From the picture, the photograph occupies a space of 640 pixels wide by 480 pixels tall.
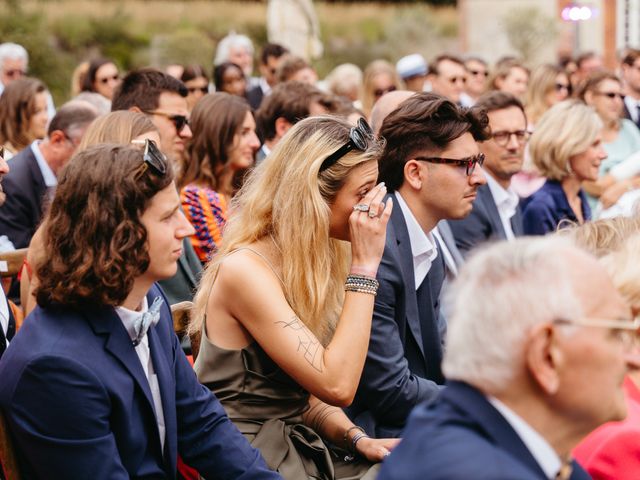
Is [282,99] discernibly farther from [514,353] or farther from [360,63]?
[360,63]

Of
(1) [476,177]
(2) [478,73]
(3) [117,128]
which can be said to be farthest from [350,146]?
(2) [478,73]

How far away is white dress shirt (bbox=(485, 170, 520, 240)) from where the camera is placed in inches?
225

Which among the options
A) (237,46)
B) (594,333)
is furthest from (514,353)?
(237,46)

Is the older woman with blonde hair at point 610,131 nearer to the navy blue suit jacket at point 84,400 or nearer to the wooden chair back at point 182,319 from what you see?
the wooden chair back at point 182,319

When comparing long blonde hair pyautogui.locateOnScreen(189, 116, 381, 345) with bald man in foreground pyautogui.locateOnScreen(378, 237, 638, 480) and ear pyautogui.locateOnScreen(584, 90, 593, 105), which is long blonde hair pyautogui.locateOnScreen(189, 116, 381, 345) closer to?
bald man in foreground pyautogui.locateOnScreen(378, 237, 638, 480)

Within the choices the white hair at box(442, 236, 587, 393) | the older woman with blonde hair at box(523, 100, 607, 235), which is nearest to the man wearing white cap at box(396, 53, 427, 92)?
the older woman with blonde hair at box(523, 100, 607, 235)

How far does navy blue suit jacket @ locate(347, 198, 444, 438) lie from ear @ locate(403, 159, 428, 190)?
0.17m

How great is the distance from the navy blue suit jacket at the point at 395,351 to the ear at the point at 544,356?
1.81 metres

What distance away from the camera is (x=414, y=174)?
4.04 meters

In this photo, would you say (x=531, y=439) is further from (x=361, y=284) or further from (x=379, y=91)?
(x=379, y=91)

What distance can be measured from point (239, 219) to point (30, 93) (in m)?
4.72

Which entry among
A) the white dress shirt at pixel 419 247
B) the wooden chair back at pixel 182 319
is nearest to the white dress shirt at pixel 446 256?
the white dress shirt at pixel 419 247

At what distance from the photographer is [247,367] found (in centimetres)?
327

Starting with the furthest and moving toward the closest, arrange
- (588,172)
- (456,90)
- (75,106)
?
(456,90), (588,172), (75,106)
